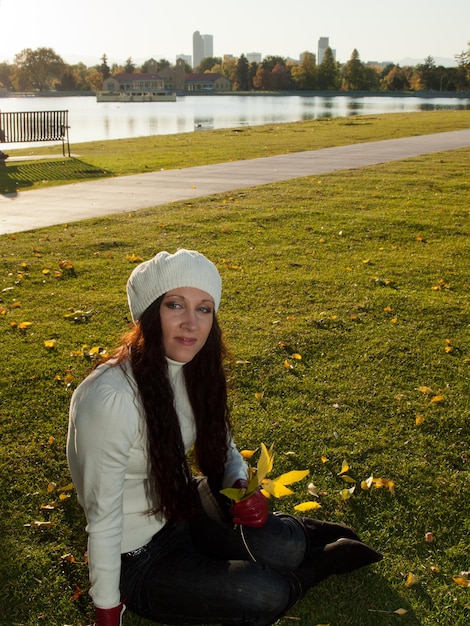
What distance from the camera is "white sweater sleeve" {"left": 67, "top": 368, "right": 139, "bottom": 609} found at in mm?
2240

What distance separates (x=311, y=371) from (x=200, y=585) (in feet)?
8.14

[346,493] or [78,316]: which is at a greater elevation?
[78,316]

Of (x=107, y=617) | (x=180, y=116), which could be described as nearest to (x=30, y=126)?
(x=107, y=617)

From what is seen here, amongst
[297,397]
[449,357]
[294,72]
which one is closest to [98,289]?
[297,397]

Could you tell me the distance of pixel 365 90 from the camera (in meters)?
118

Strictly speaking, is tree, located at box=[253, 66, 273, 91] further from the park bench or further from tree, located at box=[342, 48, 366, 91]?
the park bench

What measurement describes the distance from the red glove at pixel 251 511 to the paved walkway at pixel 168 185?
6.66 m

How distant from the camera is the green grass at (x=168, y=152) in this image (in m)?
13.7

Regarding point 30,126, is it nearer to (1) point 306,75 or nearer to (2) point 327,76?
(2) point 327,76

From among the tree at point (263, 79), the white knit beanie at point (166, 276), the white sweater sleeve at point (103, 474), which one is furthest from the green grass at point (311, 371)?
the tree at point (263, 79)

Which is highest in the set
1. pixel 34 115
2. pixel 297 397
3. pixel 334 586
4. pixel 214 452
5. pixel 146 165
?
pixel 34 115

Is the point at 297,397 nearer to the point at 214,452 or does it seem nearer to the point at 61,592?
the point at 214,452

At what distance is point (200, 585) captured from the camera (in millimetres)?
2430

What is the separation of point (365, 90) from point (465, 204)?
377 ft
